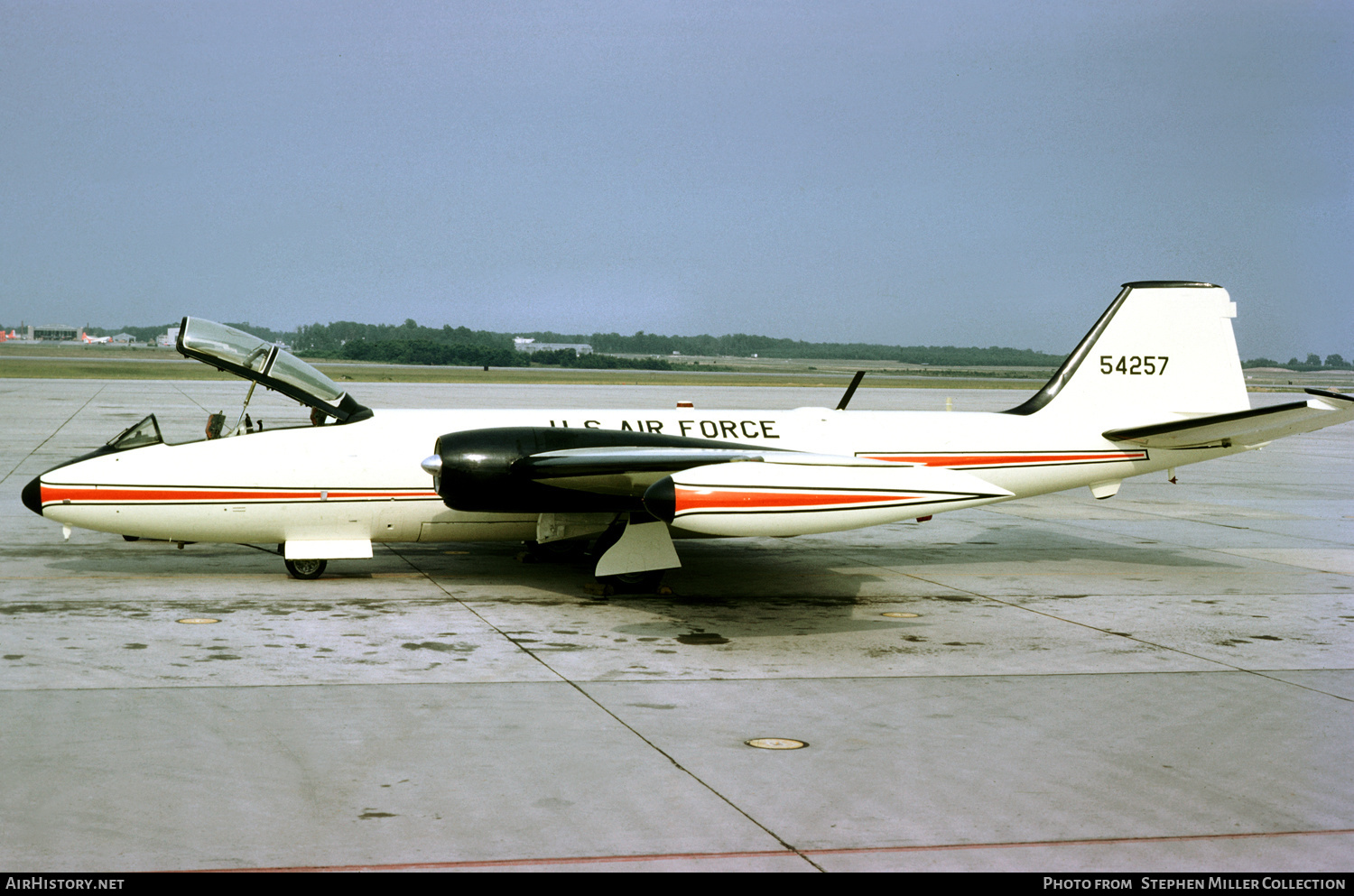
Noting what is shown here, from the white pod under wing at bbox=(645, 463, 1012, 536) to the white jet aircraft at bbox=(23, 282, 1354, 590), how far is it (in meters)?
0.02

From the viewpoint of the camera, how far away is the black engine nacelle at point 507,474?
42.7 ft

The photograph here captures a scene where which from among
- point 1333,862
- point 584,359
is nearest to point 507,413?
point 1333,862

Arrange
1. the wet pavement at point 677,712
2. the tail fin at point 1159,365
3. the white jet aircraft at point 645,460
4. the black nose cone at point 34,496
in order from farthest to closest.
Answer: the tail fin at point 1159,365 → the black nose cone at point 34,496 → the white jet aircraft at point 645,460 → the wet pavement at point 677,712

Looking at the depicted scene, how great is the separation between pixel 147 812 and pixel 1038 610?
1025 cm

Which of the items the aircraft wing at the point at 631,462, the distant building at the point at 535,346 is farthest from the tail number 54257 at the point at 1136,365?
the distant building at the point at 535,346

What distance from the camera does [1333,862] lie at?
21.1 ft

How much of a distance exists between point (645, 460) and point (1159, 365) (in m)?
9.09

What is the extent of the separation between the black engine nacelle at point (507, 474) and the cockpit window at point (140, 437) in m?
4.11

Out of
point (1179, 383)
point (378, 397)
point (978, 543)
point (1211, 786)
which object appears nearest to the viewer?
point (1211, 786)

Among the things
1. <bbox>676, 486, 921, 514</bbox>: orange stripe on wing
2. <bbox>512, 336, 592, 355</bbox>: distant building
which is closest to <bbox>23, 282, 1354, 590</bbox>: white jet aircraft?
<bbox>676, 486, 921, 514</bbox>: orange stripe on wing

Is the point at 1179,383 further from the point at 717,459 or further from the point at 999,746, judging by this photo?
the point at 999,746

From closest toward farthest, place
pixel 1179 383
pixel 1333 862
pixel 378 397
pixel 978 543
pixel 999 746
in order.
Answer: pixel 1333 862 → pixel 999 746 → pixel 1179 383 → pixel 978 543 → pixel 378 397

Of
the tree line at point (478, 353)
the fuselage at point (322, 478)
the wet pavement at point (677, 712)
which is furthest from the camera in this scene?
the tree line at point (478, 353)

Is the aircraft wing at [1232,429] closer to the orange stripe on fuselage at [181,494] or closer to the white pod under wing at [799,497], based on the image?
the white pod under wing at [799,497]
